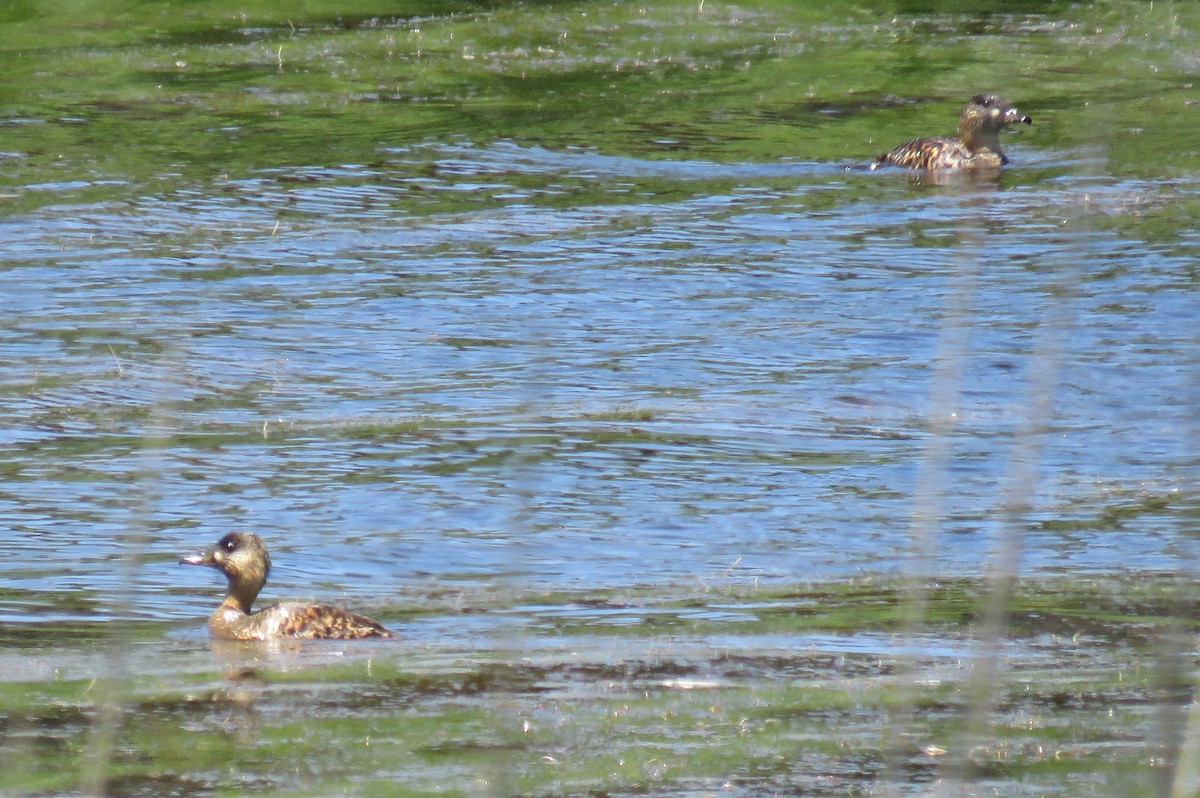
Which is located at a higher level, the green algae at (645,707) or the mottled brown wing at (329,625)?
the green algae at (645,707)

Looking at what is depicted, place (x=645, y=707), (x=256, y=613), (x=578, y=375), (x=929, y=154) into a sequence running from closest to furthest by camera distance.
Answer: (x=645, y=707) → (x=256, y=613) → (x=578, y=375) → (x=929, y=154)

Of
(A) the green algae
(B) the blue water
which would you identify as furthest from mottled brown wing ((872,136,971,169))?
(A) the green algae

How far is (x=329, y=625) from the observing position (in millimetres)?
8016

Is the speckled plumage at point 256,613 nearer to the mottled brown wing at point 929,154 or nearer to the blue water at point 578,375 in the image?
the blue water at point 578,375

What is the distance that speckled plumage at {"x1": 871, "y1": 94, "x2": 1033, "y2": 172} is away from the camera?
66.2 ft

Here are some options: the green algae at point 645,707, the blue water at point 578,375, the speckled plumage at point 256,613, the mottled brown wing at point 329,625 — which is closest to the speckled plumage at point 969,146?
the blue water at point 578,375

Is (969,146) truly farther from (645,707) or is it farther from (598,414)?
(645,707)

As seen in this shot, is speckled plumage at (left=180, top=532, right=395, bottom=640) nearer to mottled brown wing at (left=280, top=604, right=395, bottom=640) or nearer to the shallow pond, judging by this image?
mottled brown wing at (left=280, top=604, right=395, bottom=640)

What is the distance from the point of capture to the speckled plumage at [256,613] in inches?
315

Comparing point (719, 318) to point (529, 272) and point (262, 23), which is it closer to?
point (529, 272)

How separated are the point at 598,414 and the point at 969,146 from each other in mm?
9261

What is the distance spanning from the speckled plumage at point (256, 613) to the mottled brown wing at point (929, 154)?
41.2ft

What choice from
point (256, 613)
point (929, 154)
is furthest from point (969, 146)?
point (256, 613)

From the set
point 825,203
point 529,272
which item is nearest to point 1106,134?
point 529,272
